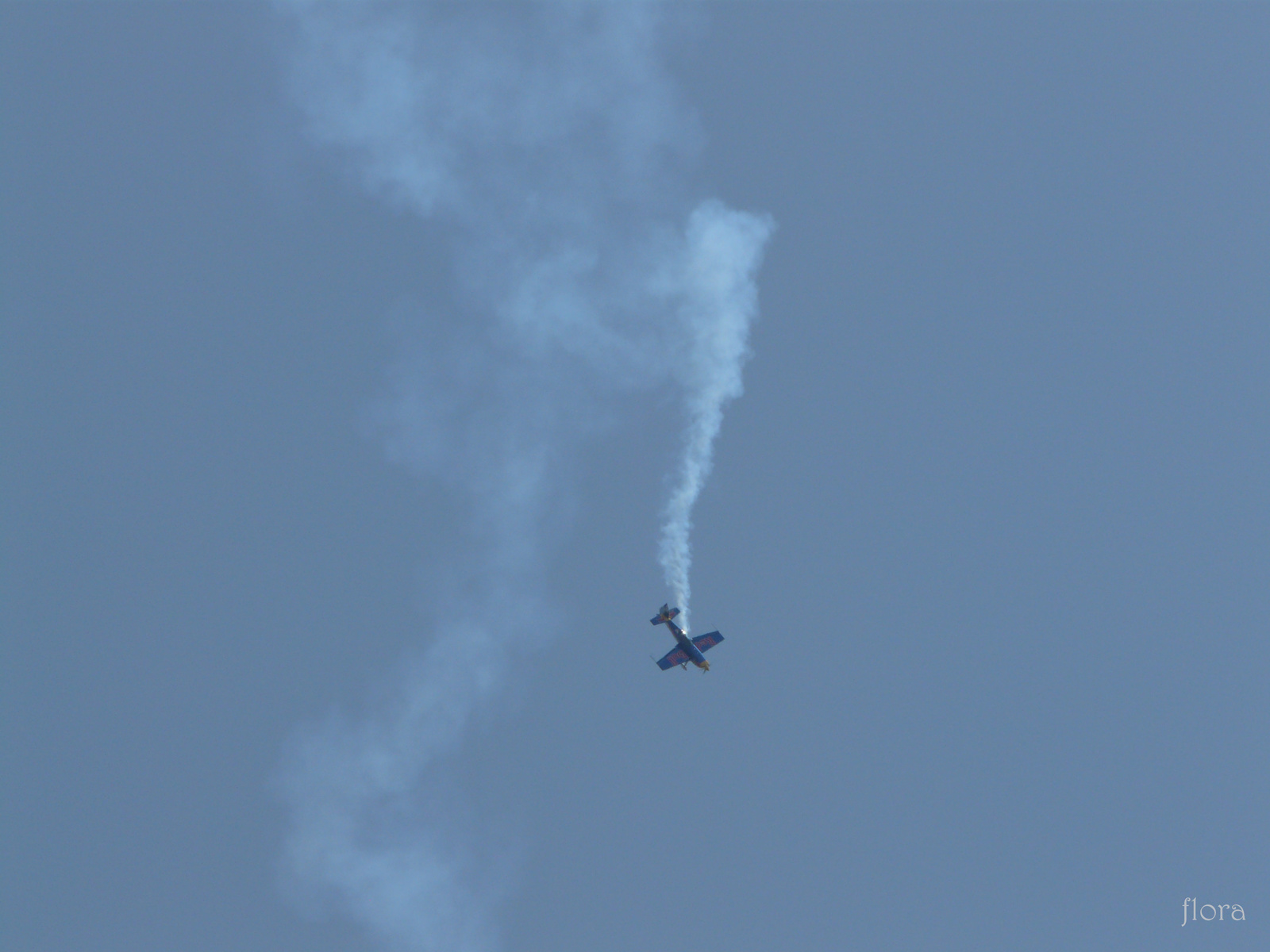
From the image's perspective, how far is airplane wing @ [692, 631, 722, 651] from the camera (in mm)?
103625

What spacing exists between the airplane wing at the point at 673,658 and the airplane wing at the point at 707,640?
3.89 feet

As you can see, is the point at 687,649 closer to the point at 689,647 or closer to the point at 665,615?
the point at 689,647

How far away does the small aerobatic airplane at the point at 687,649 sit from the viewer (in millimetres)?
101562

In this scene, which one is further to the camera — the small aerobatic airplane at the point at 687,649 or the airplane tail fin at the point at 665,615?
the small aerobatic airplane at the point at 687,649

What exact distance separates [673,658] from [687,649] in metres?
1.45

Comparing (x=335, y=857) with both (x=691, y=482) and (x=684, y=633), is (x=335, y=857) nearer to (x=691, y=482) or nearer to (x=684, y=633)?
(x=684, y=633)

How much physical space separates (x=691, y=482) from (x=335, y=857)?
41931 millimetres

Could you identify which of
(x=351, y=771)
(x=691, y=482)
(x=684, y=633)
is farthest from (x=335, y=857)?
(x=691, y=482)

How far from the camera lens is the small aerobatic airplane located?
102m

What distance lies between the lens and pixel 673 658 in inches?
4063

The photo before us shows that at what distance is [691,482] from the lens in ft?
326

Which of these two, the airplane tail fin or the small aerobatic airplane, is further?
the small aerobatic airplane

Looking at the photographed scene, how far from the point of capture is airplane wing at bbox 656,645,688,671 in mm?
102938

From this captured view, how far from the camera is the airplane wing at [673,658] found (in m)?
103
